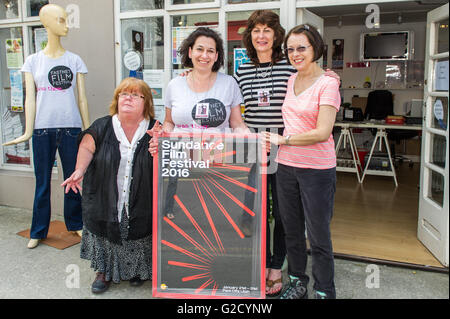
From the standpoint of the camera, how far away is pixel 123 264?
8.79ft

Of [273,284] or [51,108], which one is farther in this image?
[51,108]

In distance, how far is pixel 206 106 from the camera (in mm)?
2477

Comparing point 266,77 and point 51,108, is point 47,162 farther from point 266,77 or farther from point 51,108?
point 266,77

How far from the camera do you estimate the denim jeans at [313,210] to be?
2.21 m

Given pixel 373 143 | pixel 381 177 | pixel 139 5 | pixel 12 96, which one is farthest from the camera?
pixel 381 177

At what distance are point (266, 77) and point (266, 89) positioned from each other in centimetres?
8

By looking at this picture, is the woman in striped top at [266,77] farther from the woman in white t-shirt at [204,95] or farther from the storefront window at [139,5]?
the storefront window at [139,5]

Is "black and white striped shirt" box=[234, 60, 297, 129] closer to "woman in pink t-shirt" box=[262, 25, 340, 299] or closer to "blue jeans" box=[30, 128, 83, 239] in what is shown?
"woman in pink t-shirt" box=[262, 25, 340, 299]

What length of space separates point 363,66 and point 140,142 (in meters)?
7.18

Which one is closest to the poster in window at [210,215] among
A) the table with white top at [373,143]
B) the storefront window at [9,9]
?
the storefront window at [9,9]

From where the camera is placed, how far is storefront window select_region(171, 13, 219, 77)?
11.5 feet

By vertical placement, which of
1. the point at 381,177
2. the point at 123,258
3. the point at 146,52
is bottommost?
the point at 381,177

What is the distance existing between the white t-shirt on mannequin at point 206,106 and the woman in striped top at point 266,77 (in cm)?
10

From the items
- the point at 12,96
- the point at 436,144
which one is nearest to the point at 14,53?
the point at 12,96
